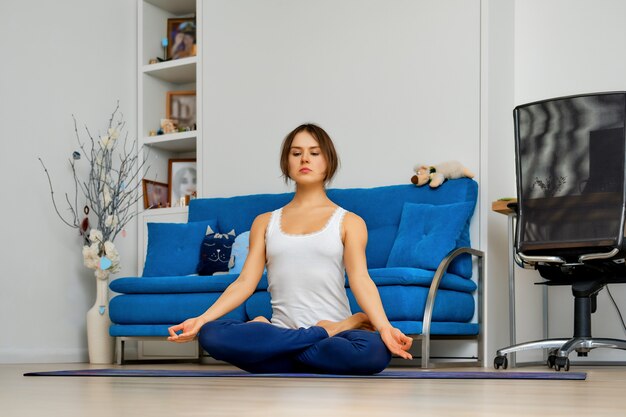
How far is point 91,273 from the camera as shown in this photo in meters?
5.75

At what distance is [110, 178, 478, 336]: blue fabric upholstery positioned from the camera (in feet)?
13.5

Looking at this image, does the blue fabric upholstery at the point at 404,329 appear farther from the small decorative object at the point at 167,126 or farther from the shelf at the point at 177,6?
the shelf at the point at 177,6

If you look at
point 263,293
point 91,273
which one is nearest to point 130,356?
point 91,273

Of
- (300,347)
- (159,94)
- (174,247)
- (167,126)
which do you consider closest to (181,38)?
(159,94)

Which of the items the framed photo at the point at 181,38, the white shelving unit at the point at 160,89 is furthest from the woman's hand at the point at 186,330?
the framed photo at the point at 181,38

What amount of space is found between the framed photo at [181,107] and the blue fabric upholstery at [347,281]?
3.01ft

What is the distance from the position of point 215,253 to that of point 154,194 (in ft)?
3.97

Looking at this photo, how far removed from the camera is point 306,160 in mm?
3170

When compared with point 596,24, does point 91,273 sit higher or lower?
lower

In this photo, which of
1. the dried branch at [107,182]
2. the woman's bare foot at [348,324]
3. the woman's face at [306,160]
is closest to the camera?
the woman's bare foot at [348,324]

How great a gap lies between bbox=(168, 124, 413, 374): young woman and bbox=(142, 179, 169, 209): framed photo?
294 centimetres

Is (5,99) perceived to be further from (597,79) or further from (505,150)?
(597,79)

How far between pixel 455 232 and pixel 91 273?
2.43 m

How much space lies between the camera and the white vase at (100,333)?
209 inches
